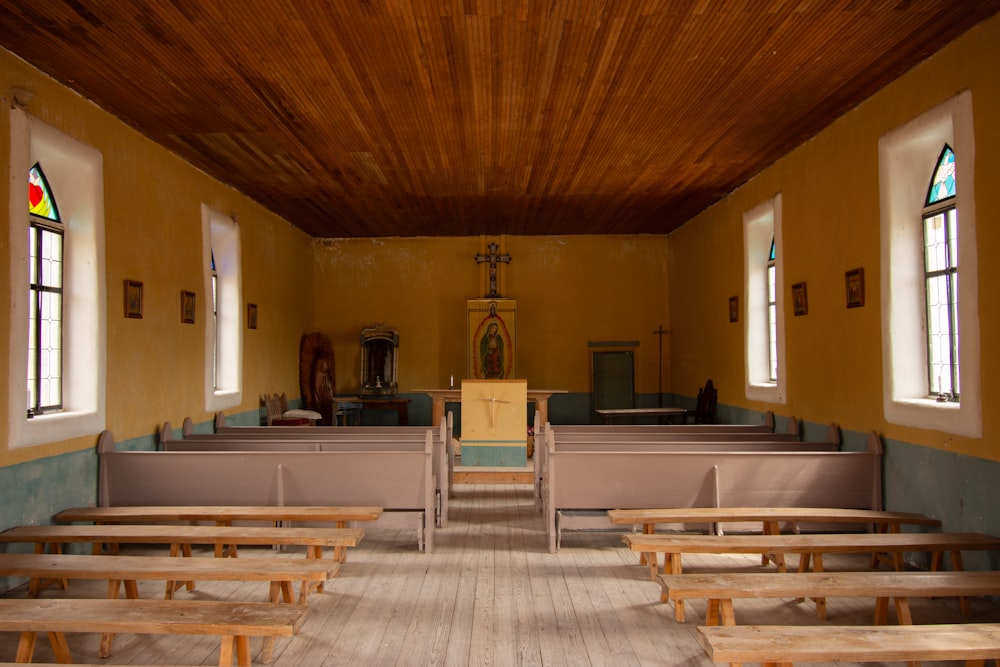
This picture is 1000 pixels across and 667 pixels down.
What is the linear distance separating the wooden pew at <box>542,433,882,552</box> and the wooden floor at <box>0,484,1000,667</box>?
1.28ft

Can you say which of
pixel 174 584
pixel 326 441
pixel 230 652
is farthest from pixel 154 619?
pixel 326 441

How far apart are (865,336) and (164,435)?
18.7 feet

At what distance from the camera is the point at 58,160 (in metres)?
5.56

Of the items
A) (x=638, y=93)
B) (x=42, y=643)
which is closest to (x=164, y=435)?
(x=42, y=643)

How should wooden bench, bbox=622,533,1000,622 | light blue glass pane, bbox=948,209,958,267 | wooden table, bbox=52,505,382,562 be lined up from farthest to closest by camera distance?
1. light blue glass pane, bbox=948,209,958,267
2. wooden table, bbox=52,505,382,562
3. wooden bench, bbox=622,533,1000,622

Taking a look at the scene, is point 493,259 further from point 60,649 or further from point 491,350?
point 60,649

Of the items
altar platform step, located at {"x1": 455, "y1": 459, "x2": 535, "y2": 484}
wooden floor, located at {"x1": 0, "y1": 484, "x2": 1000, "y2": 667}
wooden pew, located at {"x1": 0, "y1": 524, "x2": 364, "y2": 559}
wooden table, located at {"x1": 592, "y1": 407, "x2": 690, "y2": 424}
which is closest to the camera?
wooden floor, located at {"x1": 0, "y1": 484, "x2": 1000, "y2": 667}

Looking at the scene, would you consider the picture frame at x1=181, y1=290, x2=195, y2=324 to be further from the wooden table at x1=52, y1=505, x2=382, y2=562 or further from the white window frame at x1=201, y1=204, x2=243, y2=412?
the wooden table at x1=52, y1=505, x2=382, y2=562

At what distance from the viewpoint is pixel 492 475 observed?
741 cm

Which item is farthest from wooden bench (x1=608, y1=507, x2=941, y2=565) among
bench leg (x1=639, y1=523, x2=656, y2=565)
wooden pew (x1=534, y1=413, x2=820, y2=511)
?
wooden pew (x1=534, y1=413, x2=820, y2=511)

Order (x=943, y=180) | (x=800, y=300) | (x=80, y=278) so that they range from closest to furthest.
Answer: (x=943, y=180), (x=80, y=278), (x=800, y=300)

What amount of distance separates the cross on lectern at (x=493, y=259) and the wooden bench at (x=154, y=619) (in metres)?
9.62

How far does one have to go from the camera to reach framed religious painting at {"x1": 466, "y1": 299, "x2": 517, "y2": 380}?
12.0 m

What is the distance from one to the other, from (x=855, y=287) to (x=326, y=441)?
4.35 meters
